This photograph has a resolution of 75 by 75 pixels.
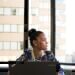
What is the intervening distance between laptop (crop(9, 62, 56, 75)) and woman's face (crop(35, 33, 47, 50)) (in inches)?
27.0

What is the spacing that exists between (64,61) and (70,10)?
901mm

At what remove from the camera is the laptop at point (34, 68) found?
1.18m

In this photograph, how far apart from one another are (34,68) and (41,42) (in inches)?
29.1

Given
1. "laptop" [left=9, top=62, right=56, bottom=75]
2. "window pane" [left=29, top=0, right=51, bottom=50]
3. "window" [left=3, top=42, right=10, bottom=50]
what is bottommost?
"window" [left=3, top=42, right=10, bottom=50]

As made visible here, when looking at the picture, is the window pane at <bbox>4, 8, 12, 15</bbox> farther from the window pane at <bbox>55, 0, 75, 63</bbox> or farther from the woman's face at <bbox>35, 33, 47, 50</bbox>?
the woman's face at <bbox>35, 33, 47, 50</bbox>

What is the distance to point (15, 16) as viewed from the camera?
138 inches

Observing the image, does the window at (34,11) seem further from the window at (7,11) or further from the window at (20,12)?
the window at (7,11)

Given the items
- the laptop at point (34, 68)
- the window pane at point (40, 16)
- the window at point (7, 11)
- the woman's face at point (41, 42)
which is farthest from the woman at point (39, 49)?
the window at point (7, 11)

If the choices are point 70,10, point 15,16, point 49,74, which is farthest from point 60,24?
point 49,74

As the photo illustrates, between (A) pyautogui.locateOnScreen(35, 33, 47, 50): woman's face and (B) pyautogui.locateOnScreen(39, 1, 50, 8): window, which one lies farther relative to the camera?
(B) pyautogui.locateOnScreen(39, 1, 50, 8): window

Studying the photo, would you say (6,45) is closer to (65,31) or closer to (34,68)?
(65,31)

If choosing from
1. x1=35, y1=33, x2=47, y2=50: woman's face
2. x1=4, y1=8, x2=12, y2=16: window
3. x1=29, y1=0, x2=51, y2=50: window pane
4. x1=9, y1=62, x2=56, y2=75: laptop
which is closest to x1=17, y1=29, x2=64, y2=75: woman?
x1=35, y1=33, x2=47, y2=50: woman's face

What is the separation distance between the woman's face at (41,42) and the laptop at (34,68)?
0.69 metres

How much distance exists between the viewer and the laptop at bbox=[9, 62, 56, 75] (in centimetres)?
118
